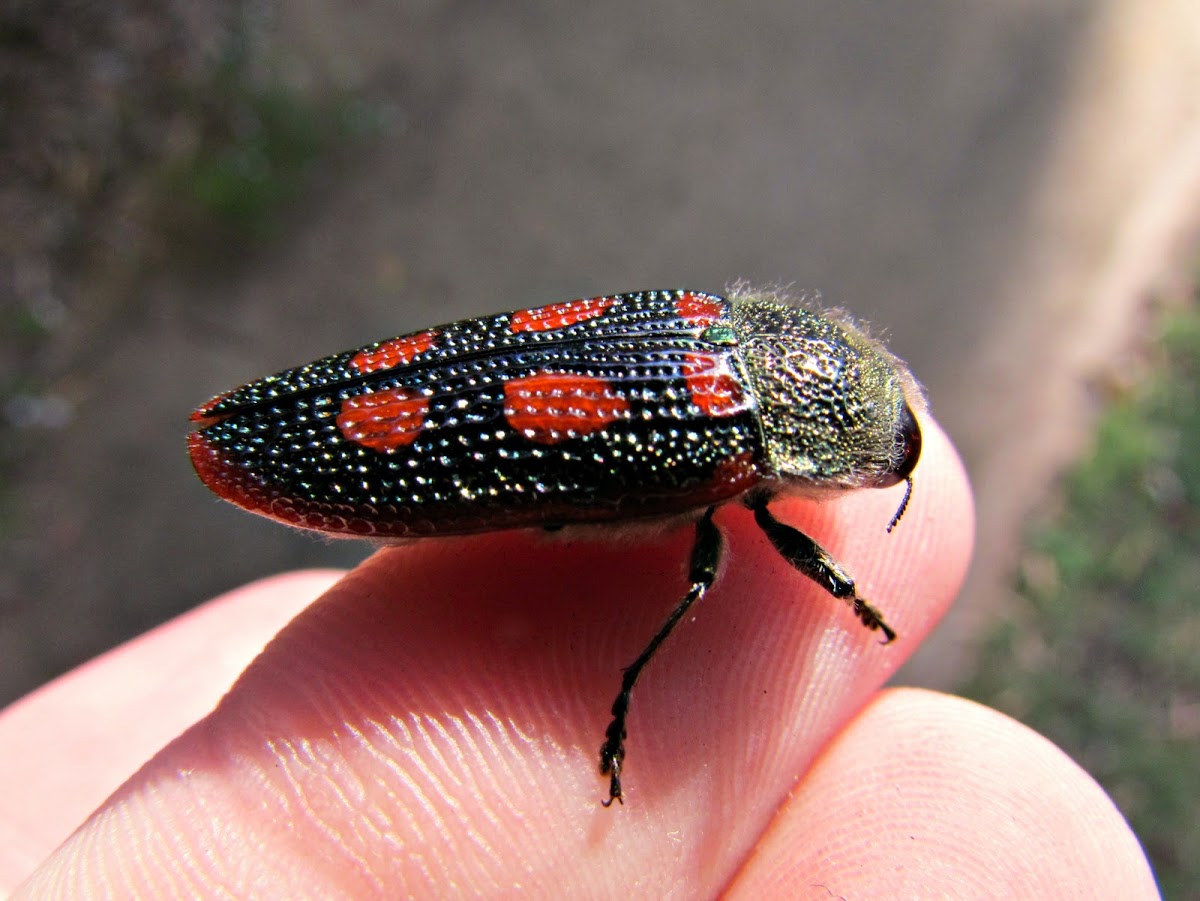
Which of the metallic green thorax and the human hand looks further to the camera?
the metallic green thorax

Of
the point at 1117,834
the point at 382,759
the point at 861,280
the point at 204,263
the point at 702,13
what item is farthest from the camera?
the point at 702,13

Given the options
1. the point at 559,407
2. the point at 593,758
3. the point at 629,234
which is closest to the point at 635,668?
the point at 593,758

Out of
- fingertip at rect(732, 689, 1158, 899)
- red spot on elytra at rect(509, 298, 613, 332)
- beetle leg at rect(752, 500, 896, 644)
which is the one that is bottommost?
fingertip at rect(732, 689, 1158, 899)

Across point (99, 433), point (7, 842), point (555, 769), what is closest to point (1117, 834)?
point (555, 769)

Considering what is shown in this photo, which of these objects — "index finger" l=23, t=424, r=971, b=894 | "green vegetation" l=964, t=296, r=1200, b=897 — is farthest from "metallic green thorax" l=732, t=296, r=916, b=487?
"green vegetation" l=964, t=296, r=1200, b=897

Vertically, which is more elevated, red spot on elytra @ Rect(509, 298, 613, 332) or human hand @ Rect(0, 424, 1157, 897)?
red spot on elytra @ Rect(509, 298, 613, 332)

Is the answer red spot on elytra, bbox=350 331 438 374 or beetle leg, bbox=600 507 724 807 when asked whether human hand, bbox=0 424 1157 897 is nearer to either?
beetle leg, bbox=600 507 724 807

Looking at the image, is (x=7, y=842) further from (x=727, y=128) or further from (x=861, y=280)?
(x=727, y=128)
